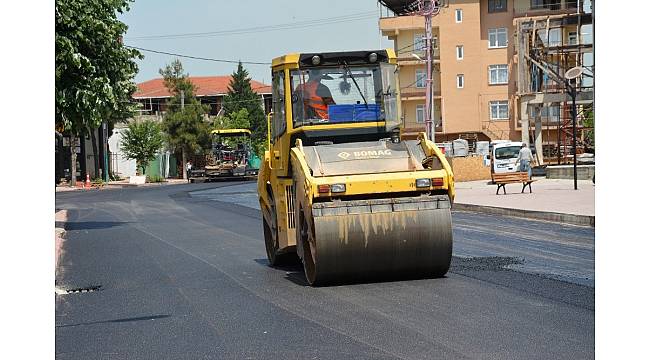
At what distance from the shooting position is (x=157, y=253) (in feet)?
55.3

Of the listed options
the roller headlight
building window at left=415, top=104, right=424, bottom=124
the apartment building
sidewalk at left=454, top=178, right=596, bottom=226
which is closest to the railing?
the apartment building

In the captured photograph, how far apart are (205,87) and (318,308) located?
113 meters

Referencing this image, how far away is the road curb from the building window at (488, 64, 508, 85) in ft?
151

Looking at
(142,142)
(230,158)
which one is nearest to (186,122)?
(142,142)

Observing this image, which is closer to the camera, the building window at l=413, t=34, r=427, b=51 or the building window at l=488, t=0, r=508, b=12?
the building window at l=488, t=0, r=508, b=12

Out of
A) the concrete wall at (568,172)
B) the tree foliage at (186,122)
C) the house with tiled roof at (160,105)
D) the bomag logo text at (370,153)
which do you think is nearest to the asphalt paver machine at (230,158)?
the house with tiled roof at (160,105)

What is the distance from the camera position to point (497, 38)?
2852 inches

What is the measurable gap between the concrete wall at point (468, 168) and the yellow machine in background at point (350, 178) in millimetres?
33352

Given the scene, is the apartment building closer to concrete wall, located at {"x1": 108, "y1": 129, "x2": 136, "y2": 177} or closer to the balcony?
the balcony

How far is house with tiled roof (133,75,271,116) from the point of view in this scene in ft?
345

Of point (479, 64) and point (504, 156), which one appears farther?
point (479, 64)

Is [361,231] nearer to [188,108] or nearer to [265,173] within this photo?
[265,173]

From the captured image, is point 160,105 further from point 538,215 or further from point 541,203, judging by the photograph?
point 538,215

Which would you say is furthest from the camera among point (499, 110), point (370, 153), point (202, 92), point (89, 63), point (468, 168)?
point (202, 92)
